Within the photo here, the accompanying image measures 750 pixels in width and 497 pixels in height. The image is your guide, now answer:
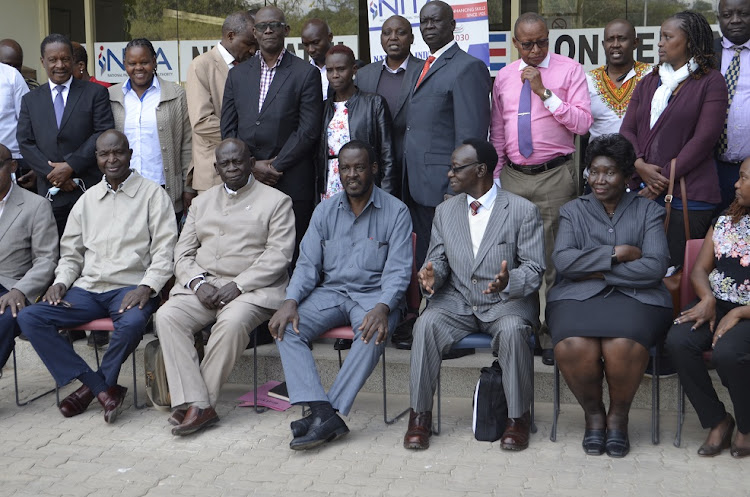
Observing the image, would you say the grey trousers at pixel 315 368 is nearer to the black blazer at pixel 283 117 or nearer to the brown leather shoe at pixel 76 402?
the black blazer at pixel 283 117

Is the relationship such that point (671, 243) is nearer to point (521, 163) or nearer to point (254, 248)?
point (521, 163)

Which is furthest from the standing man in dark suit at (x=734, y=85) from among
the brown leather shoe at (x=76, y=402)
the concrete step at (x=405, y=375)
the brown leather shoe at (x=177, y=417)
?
the brown leather shoe at (x=76, y=402)

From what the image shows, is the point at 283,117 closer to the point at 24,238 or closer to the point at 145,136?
the point at 145,136

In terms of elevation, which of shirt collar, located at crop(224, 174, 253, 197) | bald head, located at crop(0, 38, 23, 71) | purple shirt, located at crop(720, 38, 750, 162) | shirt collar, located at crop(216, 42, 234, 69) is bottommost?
shirt collar, located at crop(224, 174, 253, 197)

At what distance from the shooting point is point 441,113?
5789 millimetres

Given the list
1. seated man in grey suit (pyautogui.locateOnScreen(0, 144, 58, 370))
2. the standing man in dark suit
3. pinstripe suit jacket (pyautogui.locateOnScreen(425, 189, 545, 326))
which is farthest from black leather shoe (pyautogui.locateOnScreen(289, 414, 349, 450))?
the standing man in dark suit

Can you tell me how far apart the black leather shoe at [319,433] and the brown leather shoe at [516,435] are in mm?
887

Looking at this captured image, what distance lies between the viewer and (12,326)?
5.71 metres

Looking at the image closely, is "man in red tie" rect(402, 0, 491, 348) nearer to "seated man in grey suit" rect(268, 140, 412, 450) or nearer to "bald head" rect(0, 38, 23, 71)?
"seated man in grey suit" rect(268, 140, 412, 450)

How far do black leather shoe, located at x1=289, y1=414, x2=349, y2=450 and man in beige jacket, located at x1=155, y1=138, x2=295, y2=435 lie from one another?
26.6 inches

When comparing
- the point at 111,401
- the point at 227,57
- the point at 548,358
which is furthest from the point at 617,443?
the point at 227,57

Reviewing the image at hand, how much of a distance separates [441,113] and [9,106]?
3389 mm

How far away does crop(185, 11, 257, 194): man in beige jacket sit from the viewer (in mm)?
6375

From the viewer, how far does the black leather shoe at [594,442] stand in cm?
476
